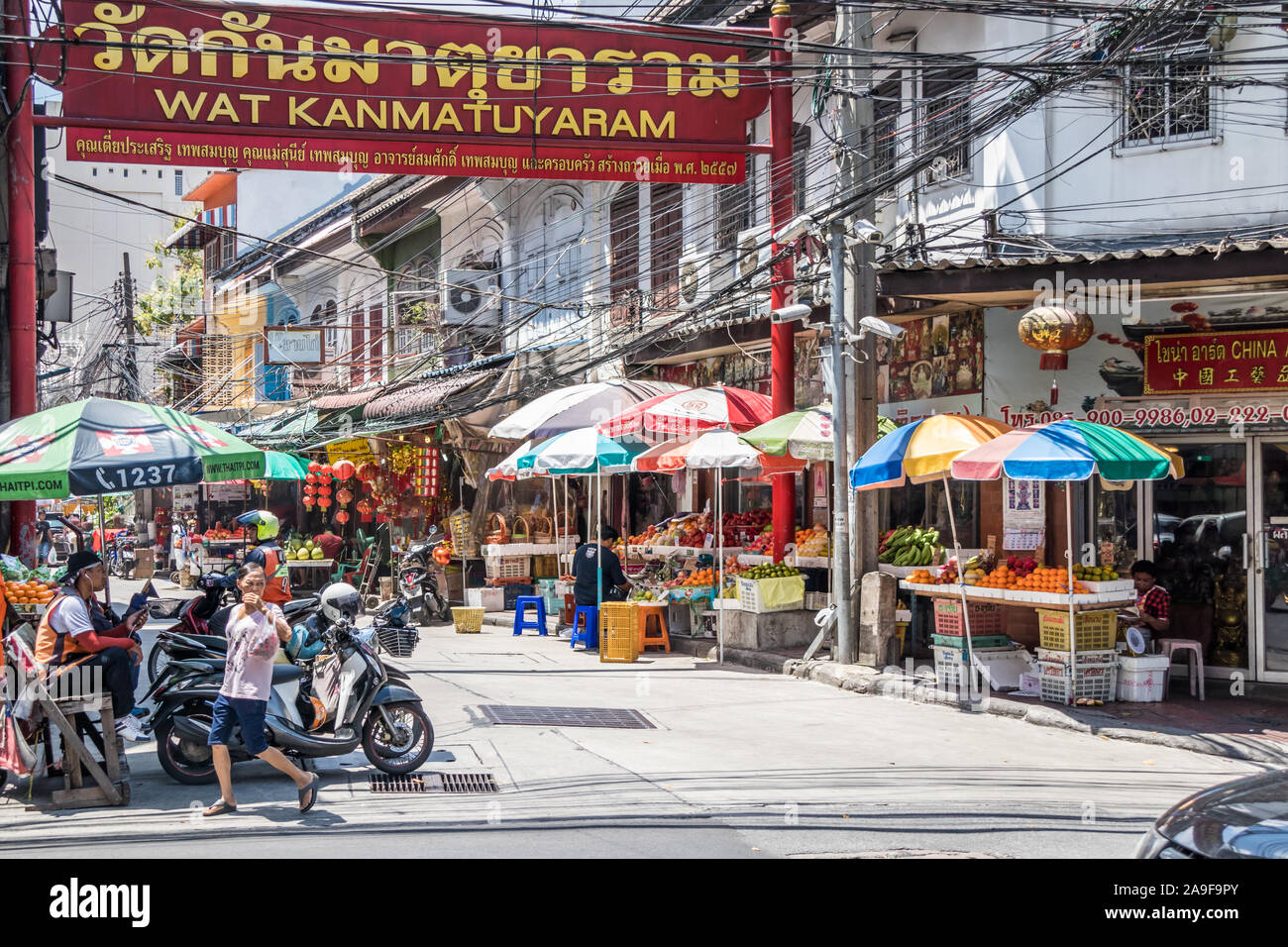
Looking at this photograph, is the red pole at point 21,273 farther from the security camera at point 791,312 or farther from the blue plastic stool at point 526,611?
the security camera at point 791,312

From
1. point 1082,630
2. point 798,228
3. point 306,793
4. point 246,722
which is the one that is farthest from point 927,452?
point 246,722

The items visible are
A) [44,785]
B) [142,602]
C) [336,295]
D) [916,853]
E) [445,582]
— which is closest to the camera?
[916,853]

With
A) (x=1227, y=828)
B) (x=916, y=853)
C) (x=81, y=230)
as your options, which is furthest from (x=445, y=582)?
(x=81, y=230)

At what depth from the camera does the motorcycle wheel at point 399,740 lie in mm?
9211

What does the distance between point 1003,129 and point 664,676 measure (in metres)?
7.47

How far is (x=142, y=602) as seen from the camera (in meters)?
11.0

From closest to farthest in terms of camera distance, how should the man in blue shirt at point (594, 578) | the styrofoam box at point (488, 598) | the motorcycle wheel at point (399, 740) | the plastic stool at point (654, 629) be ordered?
the motorcycle wheel at point (399, 740) → the plastic stool at point (654, 629) → the man in blue shirt at point (594, 578) → the styrofoam box at point (488, 598)

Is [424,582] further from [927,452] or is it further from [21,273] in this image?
[927,452]

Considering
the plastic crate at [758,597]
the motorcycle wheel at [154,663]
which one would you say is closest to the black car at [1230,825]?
the plastic crate at [758,597]

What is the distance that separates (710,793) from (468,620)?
470 inches

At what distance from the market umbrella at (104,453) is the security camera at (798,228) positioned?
6843 mm

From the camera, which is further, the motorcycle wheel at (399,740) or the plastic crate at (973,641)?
the plastic crate at (973,641)

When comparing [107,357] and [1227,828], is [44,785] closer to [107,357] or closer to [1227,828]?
[1227,828]

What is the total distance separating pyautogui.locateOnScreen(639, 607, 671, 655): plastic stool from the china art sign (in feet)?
18.9
